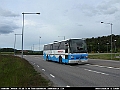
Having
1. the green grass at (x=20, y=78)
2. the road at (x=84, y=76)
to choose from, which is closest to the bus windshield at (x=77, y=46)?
the road at (x=84, y=76)

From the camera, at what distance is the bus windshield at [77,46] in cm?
2925

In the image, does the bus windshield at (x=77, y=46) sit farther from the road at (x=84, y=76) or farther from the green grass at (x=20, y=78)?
the green grass at (x=20, y=78)

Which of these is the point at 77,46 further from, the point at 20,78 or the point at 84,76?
the point at 20,78

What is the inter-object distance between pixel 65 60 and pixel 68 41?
2823mm

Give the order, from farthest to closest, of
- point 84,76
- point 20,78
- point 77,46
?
point 77,46, point 84,76, point 20,78

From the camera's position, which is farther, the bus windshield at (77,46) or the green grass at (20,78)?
the bus windshield at (77,46)

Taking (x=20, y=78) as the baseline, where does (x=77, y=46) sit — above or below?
above

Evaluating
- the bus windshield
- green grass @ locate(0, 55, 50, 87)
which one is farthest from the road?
the bus windshield

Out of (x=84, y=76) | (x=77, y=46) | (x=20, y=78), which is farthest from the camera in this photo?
(x=77, y=46)

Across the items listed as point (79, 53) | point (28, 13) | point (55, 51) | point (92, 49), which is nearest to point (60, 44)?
point (55, 51)

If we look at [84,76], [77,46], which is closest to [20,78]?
[84,76]

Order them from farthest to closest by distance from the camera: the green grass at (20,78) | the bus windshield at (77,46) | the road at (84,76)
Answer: the bus windshield at (77,46), the road at (84,76), the green grass at (20,78)

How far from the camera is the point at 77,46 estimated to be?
29391 millimetres

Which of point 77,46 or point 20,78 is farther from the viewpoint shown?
point 77,46
